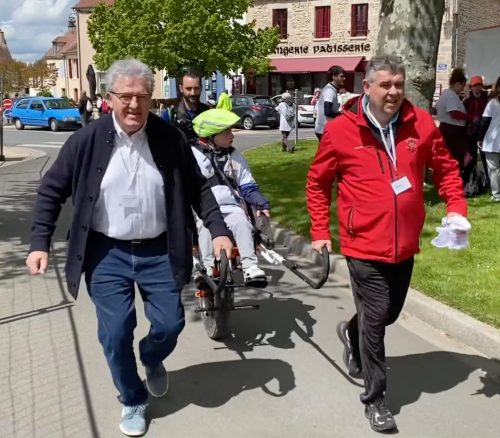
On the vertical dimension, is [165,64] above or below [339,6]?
below

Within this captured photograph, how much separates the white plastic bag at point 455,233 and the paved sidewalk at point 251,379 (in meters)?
1.01

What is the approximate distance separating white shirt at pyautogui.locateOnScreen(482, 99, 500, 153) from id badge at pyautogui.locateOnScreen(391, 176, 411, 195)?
242 inches

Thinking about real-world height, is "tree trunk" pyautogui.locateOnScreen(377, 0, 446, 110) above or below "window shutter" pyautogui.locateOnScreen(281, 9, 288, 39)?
below

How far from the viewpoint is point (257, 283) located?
4.44 metres

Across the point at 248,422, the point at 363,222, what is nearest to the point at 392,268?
the point at 363,222

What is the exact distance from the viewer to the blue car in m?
32.0

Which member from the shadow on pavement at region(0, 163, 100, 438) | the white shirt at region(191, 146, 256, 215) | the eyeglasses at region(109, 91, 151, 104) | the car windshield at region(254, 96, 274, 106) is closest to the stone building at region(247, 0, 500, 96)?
the car windshield at region(254, 96, 274, 106)

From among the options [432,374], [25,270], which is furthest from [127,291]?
[25,270]

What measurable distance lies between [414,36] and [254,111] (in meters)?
21.0

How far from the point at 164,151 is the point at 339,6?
40.9m

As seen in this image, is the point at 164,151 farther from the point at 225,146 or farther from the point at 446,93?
the point at 446,93

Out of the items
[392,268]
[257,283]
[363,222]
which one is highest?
[363,222]

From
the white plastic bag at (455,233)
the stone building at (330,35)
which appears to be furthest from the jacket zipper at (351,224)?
the stone building at (330,35)

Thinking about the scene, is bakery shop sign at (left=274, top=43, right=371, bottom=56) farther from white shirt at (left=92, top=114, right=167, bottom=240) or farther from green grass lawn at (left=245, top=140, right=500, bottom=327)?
white shirt at (left=92, top=114, right=167, bottom=240)
